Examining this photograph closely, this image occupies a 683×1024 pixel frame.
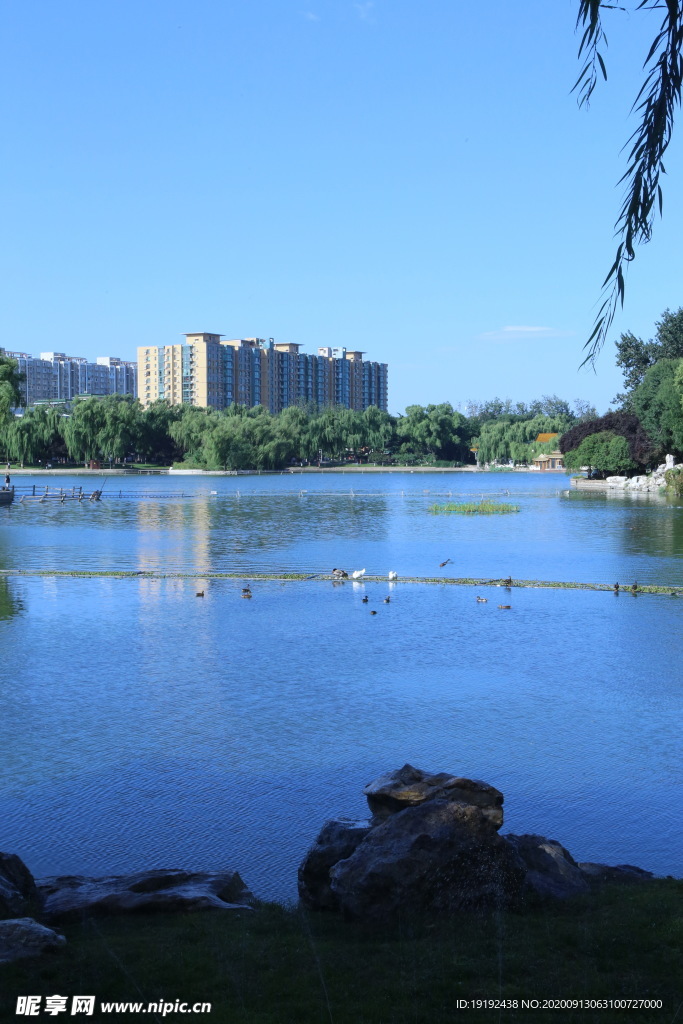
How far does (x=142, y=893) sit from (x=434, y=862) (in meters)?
2.07

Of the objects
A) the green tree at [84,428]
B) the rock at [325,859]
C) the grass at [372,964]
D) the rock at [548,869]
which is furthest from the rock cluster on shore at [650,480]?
the grass at [372,964]

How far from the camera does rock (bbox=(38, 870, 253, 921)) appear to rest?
6789 mm

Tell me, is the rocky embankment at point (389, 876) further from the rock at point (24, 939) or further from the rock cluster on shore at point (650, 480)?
the rock cluster on shore at point (650, 480)

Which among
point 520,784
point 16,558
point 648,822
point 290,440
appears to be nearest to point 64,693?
point 520,784

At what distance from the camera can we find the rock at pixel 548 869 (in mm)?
6938

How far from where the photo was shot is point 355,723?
13625 mm

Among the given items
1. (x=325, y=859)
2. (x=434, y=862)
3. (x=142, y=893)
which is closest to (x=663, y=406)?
(x=325, y=859)

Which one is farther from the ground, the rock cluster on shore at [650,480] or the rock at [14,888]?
the rock cluster on shore at [650,480]

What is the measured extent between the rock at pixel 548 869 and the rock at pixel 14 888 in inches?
131

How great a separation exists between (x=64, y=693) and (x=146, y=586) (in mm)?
12103

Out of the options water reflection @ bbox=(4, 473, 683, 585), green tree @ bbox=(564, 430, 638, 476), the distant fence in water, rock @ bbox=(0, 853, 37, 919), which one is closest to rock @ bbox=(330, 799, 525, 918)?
rock @ bbox=(0, 853, 37, 919)

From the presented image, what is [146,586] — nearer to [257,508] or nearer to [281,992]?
[281,992]

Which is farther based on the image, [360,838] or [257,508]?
[257,508]

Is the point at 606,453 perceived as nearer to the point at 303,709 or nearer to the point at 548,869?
the point at 303,709
